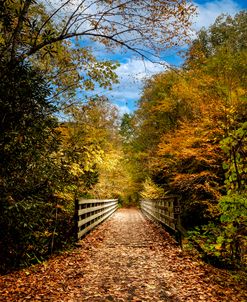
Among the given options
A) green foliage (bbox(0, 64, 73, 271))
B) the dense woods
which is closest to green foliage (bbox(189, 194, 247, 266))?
the dense woods

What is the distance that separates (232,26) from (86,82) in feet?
79.2

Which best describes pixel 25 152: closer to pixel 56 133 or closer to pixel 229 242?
pixel 56 133

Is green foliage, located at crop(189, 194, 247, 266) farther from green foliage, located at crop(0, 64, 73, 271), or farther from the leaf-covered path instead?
green foliage, located at crop(0, 64, 73, 271)

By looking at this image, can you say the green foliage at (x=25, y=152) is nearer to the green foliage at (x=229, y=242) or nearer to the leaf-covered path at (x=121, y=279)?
the leaf-covered path at (x=121, y=279)

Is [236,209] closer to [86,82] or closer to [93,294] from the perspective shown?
[93,294]

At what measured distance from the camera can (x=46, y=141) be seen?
5055mm

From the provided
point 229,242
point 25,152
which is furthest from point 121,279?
point 25,152

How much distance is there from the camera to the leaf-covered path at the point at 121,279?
431 centimetres

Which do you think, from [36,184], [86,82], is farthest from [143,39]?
[36,184]

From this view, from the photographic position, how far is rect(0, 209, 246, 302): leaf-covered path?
14.1 ft

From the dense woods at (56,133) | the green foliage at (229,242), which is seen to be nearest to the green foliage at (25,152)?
the dense woods at (56,133)

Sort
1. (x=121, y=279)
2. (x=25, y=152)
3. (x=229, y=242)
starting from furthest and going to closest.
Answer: (x=229, y=242), (x=121, y=279), (x=25, y=152)

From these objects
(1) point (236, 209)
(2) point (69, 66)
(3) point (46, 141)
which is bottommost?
(1) point (236, 209)

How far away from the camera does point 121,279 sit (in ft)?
16.4
